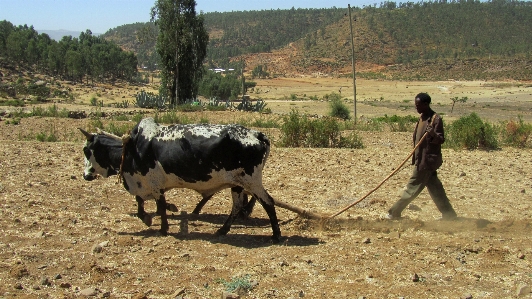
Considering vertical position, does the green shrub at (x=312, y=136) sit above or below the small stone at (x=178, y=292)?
above

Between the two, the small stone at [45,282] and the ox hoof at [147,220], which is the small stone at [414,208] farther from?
the small stone at [45,282]

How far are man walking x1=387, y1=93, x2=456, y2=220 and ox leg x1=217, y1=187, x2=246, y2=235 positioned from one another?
2.16m

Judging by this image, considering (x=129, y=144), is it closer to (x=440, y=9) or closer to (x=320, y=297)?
(x=320, y=297)

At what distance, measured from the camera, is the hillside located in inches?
3686

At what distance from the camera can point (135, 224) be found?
7344mm

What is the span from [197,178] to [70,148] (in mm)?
6227

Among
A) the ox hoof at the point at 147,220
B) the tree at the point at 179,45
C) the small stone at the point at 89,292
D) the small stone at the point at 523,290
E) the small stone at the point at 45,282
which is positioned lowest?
the small stone at the point at 523,290

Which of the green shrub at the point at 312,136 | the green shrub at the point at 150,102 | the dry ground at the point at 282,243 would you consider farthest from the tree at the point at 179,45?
the dry ground at the point at 282,243

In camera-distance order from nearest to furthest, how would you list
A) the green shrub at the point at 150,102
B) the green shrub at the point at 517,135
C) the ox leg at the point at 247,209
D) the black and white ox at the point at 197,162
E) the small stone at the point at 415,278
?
the small stone at the point at 415,278 < the black and white ox at the point at 197,162 < the ox leg at the point at 247,209 < the green shrub at the point at 517,135 < the green shrub at the point at 150,102

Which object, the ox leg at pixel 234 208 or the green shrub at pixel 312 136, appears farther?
the green shrub at pixel 312 136

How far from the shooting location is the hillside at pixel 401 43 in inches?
3686

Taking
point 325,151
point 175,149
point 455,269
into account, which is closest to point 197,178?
point 175,149

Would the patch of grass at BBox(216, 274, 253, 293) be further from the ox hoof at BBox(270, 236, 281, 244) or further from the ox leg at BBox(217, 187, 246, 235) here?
the ox leg at BBox(217, 187, 246, 235)

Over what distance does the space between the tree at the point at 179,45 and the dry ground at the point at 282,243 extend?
79.2 feet
